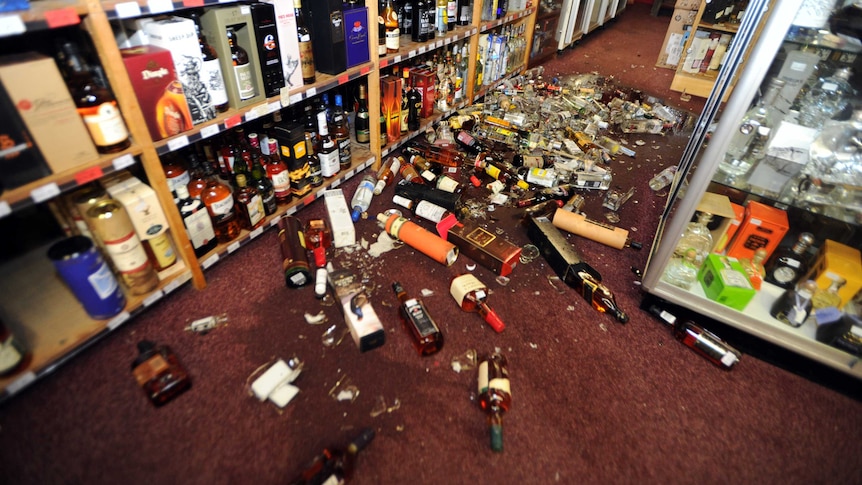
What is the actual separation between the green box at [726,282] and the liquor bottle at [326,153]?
7.49ft

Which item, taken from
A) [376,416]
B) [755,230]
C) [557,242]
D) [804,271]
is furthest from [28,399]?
[804,271]

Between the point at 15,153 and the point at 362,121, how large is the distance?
2074mm

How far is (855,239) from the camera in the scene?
1.98 meters

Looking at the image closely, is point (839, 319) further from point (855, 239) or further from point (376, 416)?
point (376, 416)

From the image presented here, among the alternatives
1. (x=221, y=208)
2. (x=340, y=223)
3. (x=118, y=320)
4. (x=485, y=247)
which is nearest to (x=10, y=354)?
(x=118, y=320)

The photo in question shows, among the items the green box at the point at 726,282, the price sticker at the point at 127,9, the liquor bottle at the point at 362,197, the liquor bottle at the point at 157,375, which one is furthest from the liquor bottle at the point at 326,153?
the green box at the point at 726,282

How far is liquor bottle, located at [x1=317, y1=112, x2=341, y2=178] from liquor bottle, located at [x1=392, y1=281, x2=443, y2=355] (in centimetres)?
123

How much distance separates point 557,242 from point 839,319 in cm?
127

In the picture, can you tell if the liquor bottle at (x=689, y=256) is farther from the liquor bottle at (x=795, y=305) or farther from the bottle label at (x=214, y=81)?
the bottle label at (x=214, y=81)

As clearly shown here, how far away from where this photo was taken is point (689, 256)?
2145 mm

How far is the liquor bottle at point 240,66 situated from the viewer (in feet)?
6.70

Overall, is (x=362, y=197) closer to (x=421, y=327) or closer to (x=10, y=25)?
(x=421, y=327)

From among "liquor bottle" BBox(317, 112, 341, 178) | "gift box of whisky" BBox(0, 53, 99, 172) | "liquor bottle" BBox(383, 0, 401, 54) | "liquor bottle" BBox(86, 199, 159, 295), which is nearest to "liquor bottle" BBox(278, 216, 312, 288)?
"liquor bottle" BBox(317, 112, 341, 178)

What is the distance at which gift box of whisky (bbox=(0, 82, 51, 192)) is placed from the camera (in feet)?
4.43
